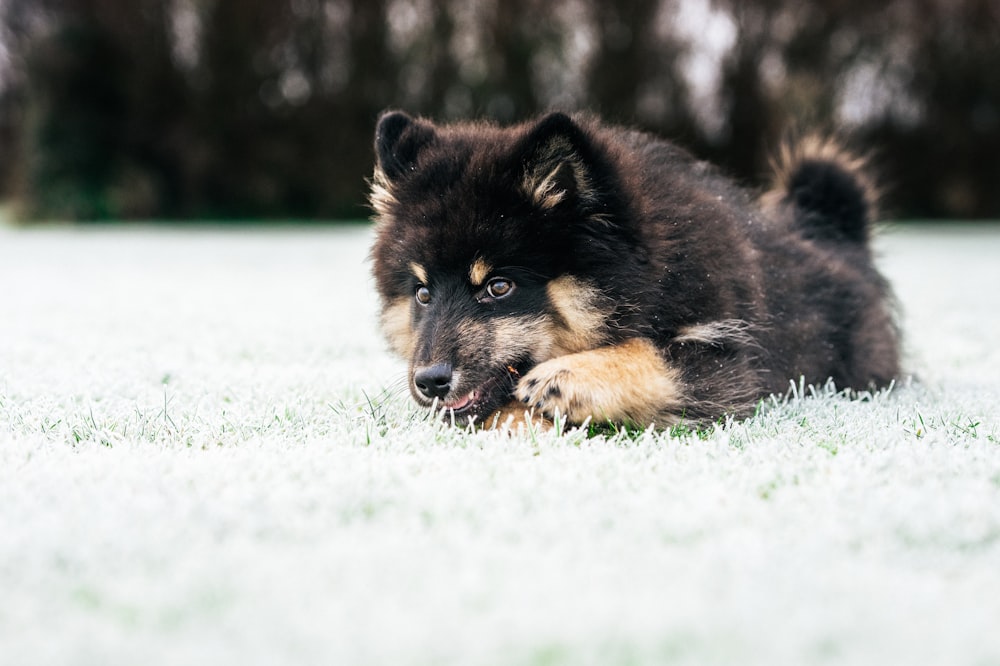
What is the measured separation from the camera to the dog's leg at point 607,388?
2.62m

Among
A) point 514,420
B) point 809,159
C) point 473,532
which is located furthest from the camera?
point 809,159

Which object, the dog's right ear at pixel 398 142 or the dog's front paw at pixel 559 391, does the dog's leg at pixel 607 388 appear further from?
the dog's right ear at pixel 398 142

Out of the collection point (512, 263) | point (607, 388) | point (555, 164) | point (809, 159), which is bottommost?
point (607, 388)

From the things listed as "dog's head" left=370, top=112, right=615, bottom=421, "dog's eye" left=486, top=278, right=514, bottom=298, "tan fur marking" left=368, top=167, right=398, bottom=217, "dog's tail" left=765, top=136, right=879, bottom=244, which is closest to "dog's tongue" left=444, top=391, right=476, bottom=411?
"dog's head" left=370, top=112, right=615, bottom=421

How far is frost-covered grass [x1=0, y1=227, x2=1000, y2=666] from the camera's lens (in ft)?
4.44

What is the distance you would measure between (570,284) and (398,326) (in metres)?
0.84

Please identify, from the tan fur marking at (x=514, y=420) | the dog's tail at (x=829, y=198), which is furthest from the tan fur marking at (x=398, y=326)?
the dog's tail at (x=829, y=198)

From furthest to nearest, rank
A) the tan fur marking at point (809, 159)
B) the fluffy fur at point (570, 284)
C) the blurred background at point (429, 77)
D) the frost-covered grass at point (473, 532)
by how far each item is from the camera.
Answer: the blurred background at point (429, 77), the tan fur marking at point (809, 159), the fluffy fur at point (570, 284), the frost-covered grass at point (473, 532)

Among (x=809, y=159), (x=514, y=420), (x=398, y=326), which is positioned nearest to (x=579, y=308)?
(x=514, y=420)

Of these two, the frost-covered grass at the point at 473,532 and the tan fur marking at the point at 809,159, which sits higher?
the tan fur marking at the point at 809,159

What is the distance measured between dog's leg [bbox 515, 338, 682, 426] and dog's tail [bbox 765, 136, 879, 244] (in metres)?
1.86

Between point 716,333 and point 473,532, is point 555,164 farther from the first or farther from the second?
point 473,532

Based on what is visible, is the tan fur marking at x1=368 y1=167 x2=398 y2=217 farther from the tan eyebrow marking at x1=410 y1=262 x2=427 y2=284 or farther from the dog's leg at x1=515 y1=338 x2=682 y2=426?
the dog's leg at x1=515 y1=338 x2=682 y2=426

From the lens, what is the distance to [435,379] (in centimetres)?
271
